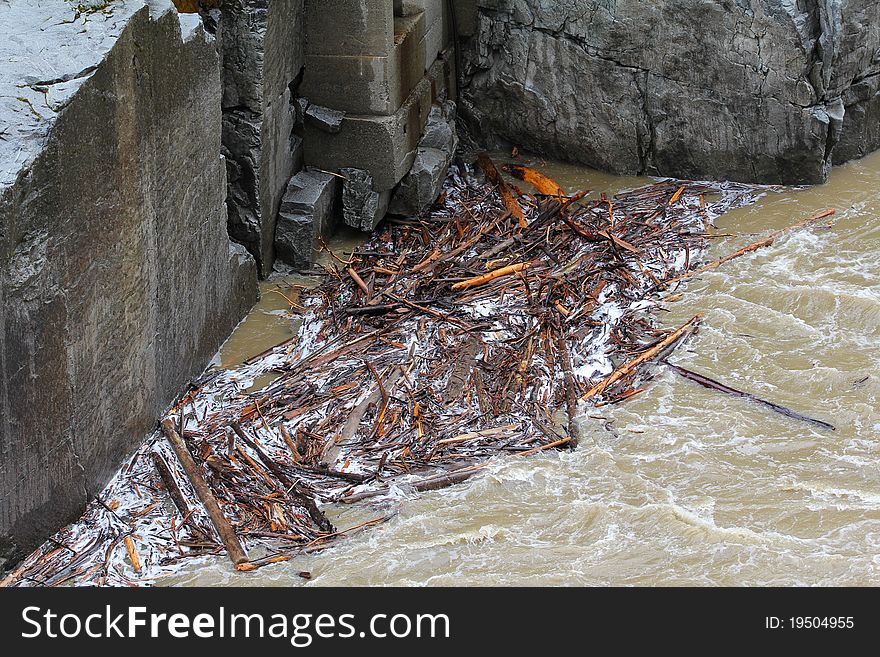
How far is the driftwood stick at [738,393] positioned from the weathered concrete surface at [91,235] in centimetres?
232

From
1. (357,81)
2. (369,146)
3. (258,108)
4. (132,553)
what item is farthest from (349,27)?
(132,553)

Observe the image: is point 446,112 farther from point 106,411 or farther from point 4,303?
point 4,303

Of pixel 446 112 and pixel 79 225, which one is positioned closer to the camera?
pixel 79 225

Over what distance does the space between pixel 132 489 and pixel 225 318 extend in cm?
136

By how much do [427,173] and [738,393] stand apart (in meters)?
2.65

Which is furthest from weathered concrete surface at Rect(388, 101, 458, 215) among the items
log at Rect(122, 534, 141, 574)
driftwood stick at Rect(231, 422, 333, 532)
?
log at Rect(122, 534, 141, 574)

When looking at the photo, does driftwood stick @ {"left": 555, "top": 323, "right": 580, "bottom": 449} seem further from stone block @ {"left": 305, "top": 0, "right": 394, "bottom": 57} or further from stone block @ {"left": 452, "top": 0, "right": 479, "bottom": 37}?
stone block @ {"left": 452, "top": 0, "right": 479, "bottom": 37}

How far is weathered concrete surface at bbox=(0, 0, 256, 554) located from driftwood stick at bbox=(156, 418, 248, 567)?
0.14 m

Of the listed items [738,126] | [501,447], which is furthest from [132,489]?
[738,126]

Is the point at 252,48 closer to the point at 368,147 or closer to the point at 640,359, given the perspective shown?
the point at 368,147

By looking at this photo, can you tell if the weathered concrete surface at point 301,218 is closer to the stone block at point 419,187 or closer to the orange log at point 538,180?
the stone block at point 419,187

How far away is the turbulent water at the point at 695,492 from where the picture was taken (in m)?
3.70

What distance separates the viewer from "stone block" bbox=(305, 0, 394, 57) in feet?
19.9

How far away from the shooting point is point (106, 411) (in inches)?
166
